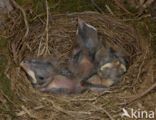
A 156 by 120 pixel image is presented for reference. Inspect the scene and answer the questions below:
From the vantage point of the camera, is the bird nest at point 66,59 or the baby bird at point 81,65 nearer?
the bird nest at point 66,59

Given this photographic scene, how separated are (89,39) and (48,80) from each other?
33cm

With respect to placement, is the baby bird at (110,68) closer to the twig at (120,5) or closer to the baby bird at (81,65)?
the baby bird at (81,65)

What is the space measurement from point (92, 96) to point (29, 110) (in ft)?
1.09

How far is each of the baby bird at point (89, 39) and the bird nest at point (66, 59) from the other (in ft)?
→ 0.18

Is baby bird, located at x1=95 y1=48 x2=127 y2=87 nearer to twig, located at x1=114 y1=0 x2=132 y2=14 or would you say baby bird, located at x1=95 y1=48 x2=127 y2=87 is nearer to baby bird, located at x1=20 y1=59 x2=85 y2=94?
baby bird, located at x1=20 y1=59 x2=85 y2=94

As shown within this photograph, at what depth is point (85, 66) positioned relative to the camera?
11.0 feet

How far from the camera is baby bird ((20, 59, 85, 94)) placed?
10.8ft

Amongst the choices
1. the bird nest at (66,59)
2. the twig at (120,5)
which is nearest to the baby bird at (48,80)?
the bird nest at (66,59)

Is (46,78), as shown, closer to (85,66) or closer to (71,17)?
(85,66)

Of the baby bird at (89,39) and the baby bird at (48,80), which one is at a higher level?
the baby bird at (89,39)

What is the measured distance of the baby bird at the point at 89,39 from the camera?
3415 millimetres

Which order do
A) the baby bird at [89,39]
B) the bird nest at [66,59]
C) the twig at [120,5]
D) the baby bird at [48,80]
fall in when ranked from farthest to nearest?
1. the twig at [120,5]
2. the baby bird at [89,39]
3. the baby bird at [48,80]
4. the bird nest at [66,59]

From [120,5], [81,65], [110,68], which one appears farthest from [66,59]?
[120,5]

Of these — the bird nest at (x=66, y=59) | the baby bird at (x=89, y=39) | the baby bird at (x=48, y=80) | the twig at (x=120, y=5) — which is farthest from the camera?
the twig at (x=120, y=5)
